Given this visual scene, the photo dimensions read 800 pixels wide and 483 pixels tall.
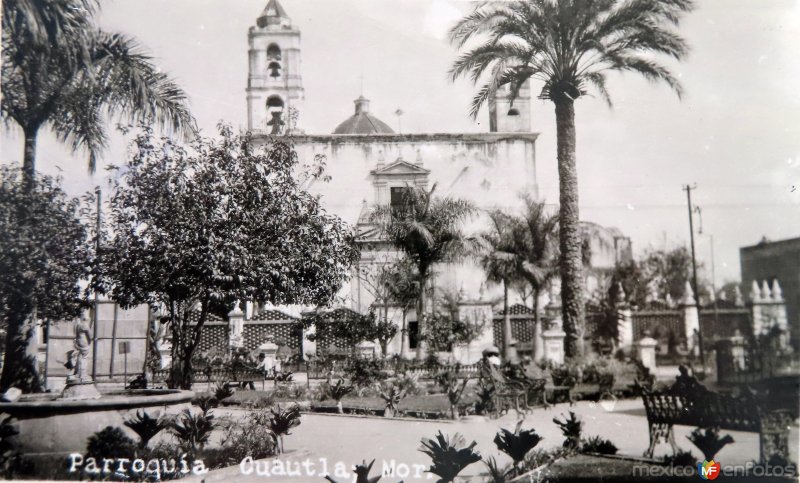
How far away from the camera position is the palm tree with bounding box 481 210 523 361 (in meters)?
11.8

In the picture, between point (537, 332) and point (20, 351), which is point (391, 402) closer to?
point (537, 332)

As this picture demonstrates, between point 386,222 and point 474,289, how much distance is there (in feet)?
8.41

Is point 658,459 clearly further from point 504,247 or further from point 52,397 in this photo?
point 52,397

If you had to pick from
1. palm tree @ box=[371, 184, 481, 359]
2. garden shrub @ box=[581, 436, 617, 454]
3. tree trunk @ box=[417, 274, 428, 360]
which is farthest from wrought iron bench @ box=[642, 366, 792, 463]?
tree trunk @ box=[417, 274, 428, 360]

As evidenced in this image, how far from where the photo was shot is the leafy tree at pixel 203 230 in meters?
8.70

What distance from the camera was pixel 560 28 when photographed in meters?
8.66

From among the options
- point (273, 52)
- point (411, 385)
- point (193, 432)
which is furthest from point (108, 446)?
point (411, 385)

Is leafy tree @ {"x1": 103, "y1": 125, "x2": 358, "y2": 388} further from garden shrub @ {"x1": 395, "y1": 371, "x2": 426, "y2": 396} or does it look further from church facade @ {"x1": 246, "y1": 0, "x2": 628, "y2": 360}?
garden shrub @ {"x1": 395, "y1": 371, "x2": 426, "y2": 396}

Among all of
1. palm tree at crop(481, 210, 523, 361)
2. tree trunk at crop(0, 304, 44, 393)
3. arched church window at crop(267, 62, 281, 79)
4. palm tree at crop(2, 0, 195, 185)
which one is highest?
arched church window at crop(267, 62, 281, 79)

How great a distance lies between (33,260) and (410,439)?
521 centimetres

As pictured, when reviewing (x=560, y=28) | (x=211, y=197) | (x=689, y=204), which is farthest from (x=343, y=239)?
(x=689, y=204)

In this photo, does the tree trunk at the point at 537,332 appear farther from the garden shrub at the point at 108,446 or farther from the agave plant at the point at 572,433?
the garden shrub at the point at 108,446

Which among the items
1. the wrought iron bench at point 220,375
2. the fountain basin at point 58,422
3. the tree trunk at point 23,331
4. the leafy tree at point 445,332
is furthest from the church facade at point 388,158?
the fountain basin at point 58,422

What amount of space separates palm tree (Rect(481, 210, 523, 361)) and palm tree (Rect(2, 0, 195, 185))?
5.68 m
